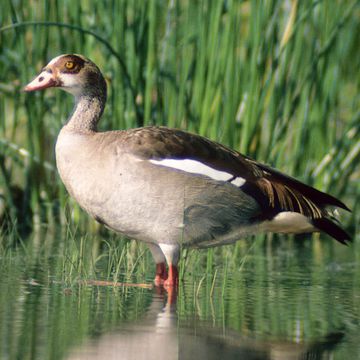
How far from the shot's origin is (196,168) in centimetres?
703

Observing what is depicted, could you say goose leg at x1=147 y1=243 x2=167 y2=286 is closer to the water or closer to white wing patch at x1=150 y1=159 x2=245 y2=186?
the water

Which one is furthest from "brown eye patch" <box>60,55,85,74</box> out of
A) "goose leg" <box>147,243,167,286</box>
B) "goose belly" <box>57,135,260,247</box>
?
"goose leg" <box>147,243,167,286</box>

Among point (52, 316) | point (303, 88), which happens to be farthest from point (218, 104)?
point (52, 316)

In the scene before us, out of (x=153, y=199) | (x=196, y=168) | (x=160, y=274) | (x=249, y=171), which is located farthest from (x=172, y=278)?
(x=249, y=171)

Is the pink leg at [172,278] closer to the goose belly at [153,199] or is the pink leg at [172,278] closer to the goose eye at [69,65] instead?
the goose belly at [153,199]

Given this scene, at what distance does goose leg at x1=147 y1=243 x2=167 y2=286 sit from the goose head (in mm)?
1230

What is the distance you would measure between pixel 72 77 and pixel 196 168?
1.23 m

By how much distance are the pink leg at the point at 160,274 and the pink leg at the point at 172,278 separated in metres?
0.06

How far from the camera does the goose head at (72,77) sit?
7.50 metres

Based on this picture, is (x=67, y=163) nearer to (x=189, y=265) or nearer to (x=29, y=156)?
(x=189, y=265)

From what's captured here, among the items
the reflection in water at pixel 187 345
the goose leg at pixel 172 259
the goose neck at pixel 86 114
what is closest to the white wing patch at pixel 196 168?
the goose leg at pixel 172 259

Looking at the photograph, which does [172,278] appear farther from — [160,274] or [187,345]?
[187,345]

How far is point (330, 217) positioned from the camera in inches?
293

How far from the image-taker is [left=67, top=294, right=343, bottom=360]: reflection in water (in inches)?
185
